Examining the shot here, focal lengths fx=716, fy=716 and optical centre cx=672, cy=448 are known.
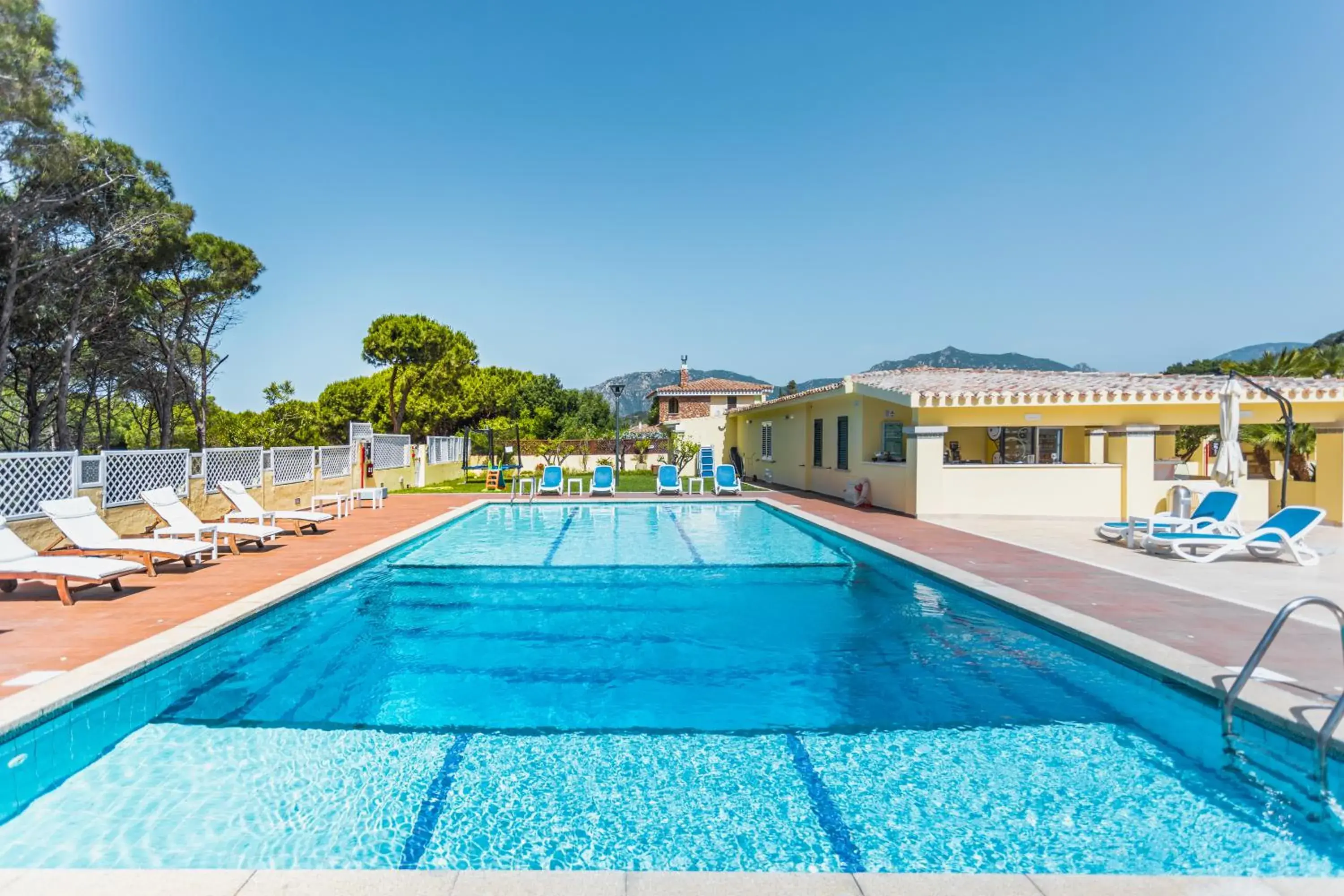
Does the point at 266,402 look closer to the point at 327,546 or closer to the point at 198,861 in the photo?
the point at 327,546

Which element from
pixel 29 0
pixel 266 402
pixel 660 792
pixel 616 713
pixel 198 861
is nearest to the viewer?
pixel 198 861

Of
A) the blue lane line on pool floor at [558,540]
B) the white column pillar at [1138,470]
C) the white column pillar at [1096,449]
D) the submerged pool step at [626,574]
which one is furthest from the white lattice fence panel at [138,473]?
the white column pillar at [1096,449]

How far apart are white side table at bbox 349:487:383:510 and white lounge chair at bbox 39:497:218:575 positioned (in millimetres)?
7238

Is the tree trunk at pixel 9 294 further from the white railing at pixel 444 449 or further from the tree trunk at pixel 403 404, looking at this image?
the tree trunk at pixel 403 404

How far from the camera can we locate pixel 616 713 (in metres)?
4.79

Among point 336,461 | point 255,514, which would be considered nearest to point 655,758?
point 255,514

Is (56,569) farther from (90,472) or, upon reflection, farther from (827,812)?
(827,812)

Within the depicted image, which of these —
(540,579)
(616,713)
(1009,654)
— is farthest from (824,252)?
(616,713)

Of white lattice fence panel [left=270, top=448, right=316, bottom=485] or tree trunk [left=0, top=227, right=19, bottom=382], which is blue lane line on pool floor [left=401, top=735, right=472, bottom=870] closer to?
white lattice fence panel [left=270, top=448, right=316, bottom=485]

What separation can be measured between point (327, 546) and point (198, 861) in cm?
818

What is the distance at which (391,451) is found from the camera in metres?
22.1

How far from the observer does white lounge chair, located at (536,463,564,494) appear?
1922 centimetres

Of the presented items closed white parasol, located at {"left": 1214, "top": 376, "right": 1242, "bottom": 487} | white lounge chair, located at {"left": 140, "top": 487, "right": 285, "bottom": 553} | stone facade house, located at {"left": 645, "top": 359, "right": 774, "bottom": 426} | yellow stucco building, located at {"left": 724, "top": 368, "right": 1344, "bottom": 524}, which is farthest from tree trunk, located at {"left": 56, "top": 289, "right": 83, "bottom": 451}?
stone facade house, located at {"left": 645, "top": 359, "right": 774, "bottom": 426}

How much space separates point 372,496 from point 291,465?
85.3 inches
